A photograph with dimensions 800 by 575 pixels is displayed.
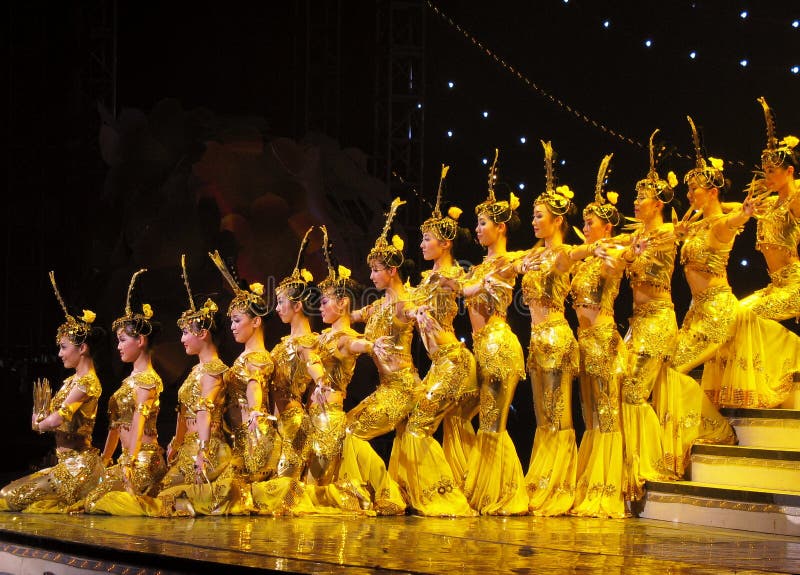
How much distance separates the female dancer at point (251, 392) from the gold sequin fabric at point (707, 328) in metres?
2.28

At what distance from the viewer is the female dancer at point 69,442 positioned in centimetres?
641

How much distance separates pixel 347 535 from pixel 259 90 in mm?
6752

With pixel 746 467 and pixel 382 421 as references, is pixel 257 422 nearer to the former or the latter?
pixel 382 421

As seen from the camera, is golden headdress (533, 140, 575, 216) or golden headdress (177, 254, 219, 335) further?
golden headdress (177, 254, 219, 335)

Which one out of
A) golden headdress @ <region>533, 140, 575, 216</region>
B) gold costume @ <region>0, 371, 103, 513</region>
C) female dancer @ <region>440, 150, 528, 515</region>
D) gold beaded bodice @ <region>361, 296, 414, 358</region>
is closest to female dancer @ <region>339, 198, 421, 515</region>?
gold beaded bodice @ <region>361, 296, 414, 358</region>

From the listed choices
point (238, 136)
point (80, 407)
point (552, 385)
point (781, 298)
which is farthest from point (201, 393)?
point (238, 136)

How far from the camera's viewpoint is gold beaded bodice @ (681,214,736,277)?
21.0 feet

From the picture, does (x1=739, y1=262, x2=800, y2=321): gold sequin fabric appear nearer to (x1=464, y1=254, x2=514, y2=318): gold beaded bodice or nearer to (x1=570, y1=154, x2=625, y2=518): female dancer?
(x1=570, y1=154, x2=625, y2=518): female dancer

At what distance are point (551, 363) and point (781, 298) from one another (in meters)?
1.32

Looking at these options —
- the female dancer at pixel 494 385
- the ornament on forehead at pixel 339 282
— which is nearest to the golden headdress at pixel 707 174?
the female dancer at pixel 494 385

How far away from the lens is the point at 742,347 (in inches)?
251

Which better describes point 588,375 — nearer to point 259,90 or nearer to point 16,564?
point 16,564

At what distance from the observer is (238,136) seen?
11.5 metres

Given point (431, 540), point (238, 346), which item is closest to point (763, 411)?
point (431, 540)
